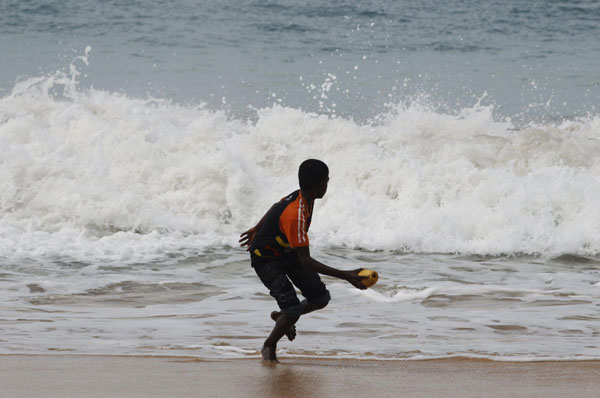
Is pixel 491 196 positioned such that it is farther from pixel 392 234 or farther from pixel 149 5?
pixel 149 5

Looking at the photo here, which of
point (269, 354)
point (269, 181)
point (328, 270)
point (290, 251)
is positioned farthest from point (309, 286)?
point (269, 181)

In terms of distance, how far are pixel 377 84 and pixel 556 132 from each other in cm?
670

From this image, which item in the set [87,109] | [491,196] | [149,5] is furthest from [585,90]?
[149,5]

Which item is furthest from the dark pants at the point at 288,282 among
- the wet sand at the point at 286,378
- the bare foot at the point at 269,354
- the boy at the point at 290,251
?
the wet sand at the point at 286,378

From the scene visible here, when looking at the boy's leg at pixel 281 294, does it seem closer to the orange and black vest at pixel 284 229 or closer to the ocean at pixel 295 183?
the orange and black vest at pixel 284 229

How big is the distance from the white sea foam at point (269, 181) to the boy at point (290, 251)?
436cm

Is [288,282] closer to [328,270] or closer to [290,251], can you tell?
[290,251]

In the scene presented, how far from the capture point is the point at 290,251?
5.14 meters

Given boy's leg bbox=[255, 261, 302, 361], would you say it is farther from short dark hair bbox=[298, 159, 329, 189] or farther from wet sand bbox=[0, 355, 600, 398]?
short dark hair bbox=[298, 159, 329, 189]

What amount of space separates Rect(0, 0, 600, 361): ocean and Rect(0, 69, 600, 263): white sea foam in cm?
4

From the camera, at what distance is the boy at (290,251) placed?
16.0 ft

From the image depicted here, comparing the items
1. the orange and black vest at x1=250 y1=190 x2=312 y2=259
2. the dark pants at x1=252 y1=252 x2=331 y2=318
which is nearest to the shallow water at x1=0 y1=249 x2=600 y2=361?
the dark pants at x1=252 y1=252 x2=331 y2=318

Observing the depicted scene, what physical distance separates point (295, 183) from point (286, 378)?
791 cm

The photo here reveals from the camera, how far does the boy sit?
4875 mm
